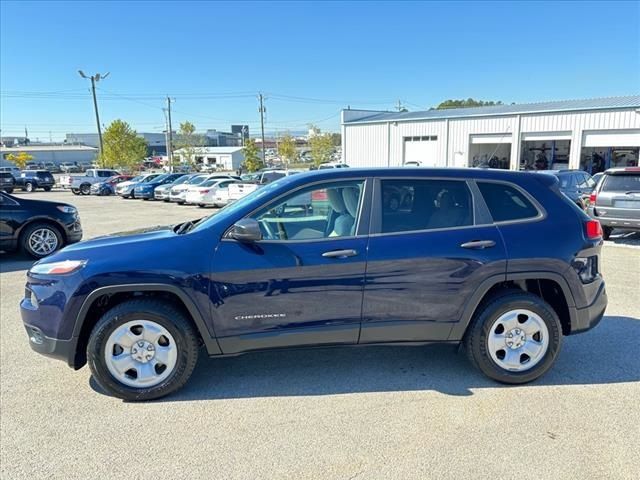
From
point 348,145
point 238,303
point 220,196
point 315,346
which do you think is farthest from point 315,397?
point 348,145

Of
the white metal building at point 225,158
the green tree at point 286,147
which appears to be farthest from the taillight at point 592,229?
the white metal building at point 225,158

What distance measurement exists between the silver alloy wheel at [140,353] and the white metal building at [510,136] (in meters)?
22.6

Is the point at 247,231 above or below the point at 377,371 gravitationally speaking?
above

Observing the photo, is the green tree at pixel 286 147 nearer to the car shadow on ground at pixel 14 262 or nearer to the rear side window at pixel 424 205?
the car shadow on ground at pixel 14 262

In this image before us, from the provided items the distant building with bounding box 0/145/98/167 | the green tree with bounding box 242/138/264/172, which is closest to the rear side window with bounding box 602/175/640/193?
the green tree with bounding box 242/138/264/172

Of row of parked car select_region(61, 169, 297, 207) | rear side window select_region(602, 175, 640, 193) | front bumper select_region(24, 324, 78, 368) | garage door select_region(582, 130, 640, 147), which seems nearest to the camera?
front bumper select_region(24, 324, 78, 368)

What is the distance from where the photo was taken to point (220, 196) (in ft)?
64.1

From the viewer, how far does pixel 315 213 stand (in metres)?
3.53

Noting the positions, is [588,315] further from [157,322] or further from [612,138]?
[612,138]

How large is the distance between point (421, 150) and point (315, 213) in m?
31.4

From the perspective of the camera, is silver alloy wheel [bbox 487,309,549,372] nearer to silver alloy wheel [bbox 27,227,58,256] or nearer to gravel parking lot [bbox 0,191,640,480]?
gravel parking lot [bbox 0,191,640,480]

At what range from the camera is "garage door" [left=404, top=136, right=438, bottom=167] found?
107 feet

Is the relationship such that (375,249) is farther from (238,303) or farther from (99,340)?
(99,340)

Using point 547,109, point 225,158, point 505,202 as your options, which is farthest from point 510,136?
point 225,158
